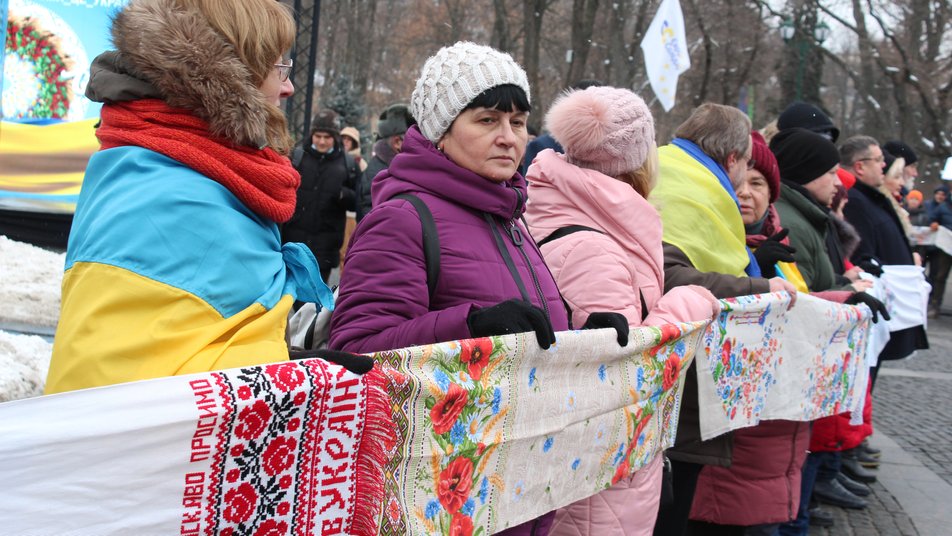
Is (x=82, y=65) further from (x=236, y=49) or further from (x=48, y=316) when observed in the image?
(x=236, y=49)

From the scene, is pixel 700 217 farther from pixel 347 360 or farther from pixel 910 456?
pixel 910 456

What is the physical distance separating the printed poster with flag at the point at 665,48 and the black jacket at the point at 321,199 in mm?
5372

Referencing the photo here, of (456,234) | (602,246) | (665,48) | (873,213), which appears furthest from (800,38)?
(456,234)

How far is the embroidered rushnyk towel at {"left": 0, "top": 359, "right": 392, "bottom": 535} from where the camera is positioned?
1.56 metres

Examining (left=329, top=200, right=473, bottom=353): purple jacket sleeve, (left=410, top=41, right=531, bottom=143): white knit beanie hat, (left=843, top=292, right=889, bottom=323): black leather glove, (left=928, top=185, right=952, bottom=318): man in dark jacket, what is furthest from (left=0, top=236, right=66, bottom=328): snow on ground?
(left=928, top=185, right=952, bottom=318): man in dark jacket

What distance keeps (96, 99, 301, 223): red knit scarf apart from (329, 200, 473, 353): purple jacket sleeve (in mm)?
393

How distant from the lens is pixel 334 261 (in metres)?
9.33

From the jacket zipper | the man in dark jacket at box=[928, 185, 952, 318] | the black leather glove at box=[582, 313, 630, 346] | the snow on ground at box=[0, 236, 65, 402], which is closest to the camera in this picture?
the jacket zipper

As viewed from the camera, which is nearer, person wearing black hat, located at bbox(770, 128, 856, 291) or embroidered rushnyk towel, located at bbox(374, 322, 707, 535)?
embroidered rushnyk towel, located at bbox(374, 322, 707, 535)

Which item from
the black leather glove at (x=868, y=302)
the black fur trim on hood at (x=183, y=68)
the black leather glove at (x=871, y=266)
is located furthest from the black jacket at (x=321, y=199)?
the black fur trim on hood at (x=183, y=68)

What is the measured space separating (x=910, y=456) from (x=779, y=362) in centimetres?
365

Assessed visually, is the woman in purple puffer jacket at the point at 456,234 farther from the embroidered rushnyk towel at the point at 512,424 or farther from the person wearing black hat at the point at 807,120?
the person wearing black hat at the point at 807,120

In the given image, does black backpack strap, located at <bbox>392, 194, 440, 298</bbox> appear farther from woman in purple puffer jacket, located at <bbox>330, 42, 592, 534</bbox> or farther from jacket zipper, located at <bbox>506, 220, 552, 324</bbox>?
jacket zipper, located at <bbox>506, 220, 552, 324</bbox>

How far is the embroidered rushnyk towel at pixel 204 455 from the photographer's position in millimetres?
1557
